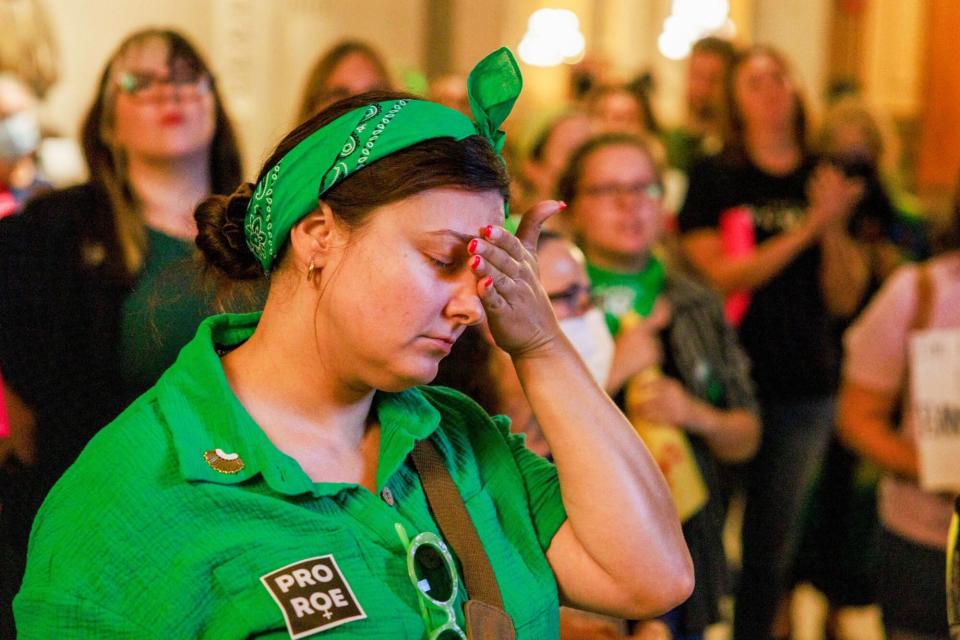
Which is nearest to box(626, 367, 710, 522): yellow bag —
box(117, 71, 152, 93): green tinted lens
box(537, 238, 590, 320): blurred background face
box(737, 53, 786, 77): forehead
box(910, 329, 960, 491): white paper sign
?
box(537, 238, 590, 320): blurred background face

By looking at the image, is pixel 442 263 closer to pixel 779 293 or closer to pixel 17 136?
pixel 17 136

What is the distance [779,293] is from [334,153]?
3305mm

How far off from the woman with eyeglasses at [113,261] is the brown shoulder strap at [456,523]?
0.41 meters

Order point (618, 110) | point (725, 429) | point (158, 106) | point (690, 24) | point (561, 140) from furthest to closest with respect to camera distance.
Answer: point (690, 24), point (618, 110), point (561, 140), point (725, 429), point (158, 106)

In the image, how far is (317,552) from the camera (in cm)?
154

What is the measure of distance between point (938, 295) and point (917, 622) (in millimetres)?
767

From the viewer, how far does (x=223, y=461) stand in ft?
5.13

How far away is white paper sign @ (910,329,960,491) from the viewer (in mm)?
3080

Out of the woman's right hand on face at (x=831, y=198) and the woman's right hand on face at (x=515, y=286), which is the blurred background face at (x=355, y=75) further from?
the woman's right hand on face at (x=515, y=286)

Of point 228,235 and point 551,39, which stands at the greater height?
point 228,235

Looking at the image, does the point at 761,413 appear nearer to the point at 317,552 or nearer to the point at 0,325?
the point at 0,325

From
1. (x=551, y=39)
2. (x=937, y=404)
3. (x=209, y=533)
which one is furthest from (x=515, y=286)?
(x=551, y=39)

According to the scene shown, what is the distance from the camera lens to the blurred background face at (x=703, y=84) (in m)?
6.38

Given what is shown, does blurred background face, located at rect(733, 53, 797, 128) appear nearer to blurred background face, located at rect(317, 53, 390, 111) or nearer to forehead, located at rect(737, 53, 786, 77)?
forehead, located at rect(737, 53, 786, 77)
